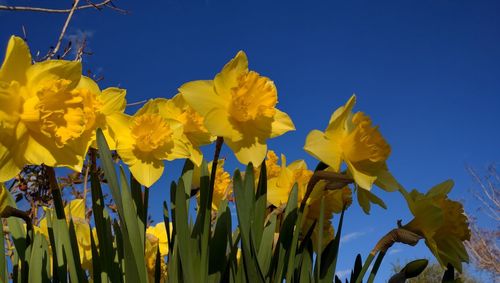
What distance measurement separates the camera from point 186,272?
873mm

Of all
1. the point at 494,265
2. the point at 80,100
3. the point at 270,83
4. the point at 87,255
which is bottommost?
the point at 87,255

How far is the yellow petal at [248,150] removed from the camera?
94 cm

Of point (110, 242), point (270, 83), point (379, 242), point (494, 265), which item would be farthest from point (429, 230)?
point (494, 265)

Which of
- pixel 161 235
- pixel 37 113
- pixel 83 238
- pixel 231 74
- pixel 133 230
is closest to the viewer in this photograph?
pixel 37 113

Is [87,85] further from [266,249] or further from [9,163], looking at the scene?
[266,249]

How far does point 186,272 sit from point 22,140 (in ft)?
1.18

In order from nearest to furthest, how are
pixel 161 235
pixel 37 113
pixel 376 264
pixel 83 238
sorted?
pixel 37 113, pixel 376 264, pixel 83 238, pixel 161 235

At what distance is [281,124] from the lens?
0.99 meters

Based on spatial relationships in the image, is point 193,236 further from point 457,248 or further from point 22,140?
point 457,248

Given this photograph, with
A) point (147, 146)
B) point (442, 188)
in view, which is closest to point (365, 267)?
point (442, 188)

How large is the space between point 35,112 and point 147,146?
0.26 metres

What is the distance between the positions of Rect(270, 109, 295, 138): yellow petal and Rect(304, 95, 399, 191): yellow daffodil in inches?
2.0

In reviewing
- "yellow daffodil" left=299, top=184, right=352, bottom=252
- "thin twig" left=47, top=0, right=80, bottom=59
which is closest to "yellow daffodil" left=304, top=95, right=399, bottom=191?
"yellow daffodil" left=299, top=184, right=352, bottom=252

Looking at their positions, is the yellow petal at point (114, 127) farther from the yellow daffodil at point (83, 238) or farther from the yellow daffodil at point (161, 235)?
the yellow daffodil at point (161, 235)
